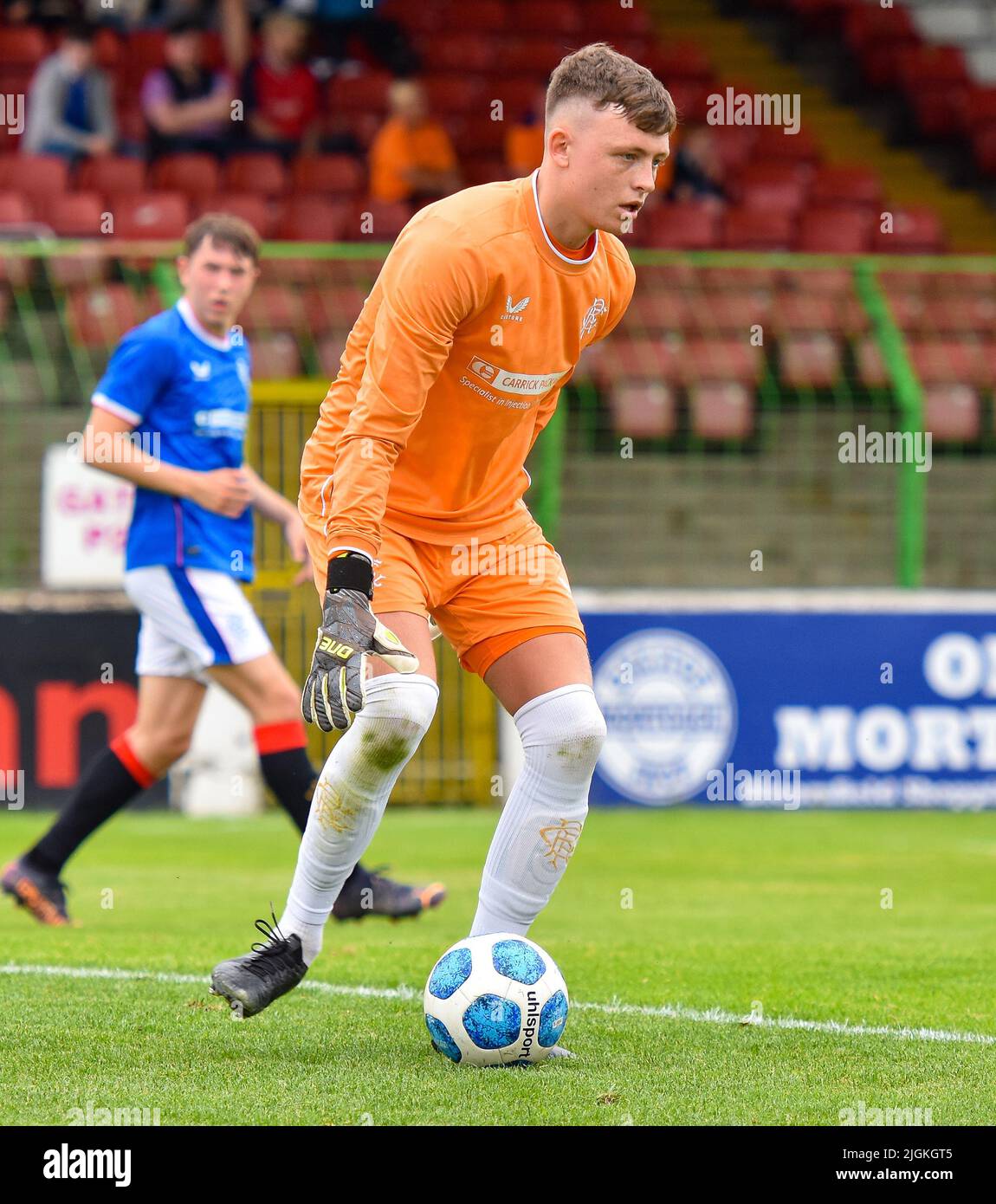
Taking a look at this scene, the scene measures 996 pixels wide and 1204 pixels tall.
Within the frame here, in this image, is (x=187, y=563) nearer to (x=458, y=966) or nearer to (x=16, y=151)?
(x=458, y=966)

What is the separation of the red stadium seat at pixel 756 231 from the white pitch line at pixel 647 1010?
10331mm

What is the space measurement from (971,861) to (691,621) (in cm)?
272

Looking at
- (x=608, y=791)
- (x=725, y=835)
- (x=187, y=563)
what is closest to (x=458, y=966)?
(x=187, y=563)

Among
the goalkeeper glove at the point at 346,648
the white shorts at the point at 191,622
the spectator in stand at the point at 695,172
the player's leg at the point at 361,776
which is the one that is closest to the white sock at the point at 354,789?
the player's leg at the point at 361,776

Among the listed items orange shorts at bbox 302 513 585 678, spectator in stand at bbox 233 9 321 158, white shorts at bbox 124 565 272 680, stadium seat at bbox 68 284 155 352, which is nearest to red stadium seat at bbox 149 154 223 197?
spectator in stand at bbox 233 9 321 158

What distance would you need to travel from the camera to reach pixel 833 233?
15109mm

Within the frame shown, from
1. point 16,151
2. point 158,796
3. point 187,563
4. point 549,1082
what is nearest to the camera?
point 549,1082

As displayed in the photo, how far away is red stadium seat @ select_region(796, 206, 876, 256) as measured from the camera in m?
15.0

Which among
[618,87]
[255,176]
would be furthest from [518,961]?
[255,176]

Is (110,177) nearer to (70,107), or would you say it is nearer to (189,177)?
(189,177)

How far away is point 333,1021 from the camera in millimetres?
4766

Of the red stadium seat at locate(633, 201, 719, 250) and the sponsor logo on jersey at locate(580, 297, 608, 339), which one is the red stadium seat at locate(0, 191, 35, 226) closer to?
the red stadium seat at locate(633, 201, 719, 250)

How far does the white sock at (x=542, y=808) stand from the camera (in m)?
4.44

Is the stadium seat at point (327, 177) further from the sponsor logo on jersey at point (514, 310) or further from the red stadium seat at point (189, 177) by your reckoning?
the sponsor logo on jersey at point (514, 310)
